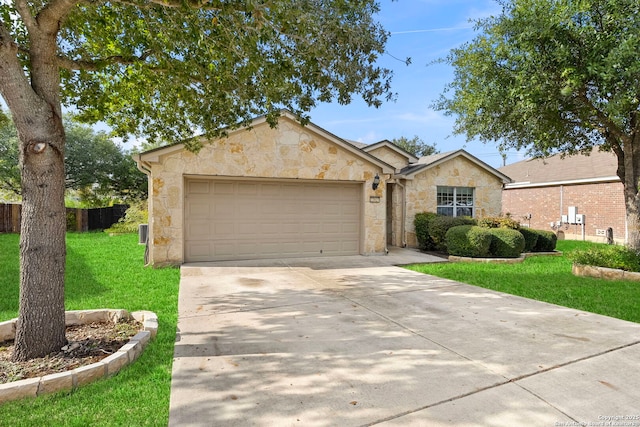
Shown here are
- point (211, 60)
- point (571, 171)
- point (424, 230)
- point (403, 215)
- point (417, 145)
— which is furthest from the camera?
point (417, 145)

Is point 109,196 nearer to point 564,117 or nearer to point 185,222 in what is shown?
point 185,222

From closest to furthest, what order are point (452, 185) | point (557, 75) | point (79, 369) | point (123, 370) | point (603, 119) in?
point (79, 369) → point (123, 370) → point (557, 75) → point (603, 119) → point (452, 185)

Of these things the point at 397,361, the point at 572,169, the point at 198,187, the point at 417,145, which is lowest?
the point at 397,361

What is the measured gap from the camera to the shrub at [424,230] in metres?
12.8

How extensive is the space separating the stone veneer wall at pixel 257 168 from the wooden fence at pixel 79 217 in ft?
45.9

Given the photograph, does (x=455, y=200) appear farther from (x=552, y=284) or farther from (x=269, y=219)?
(x=269, y=219)

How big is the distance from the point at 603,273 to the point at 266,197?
27.0 ft

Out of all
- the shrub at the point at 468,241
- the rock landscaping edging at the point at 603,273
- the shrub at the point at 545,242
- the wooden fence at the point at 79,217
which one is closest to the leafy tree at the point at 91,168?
the wooden fence at the point at 79,217

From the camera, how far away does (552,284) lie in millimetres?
7289

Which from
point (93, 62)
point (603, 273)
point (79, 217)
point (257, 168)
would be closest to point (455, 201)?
point (603, 273)

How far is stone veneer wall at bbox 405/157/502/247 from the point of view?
1348 centimetres

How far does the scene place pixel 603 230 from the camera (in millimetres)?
17047

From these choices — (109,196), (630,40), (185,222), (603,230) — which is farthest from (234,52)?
(109,196)

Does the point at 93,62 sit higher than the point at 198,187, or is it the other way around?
the point at 93,62
